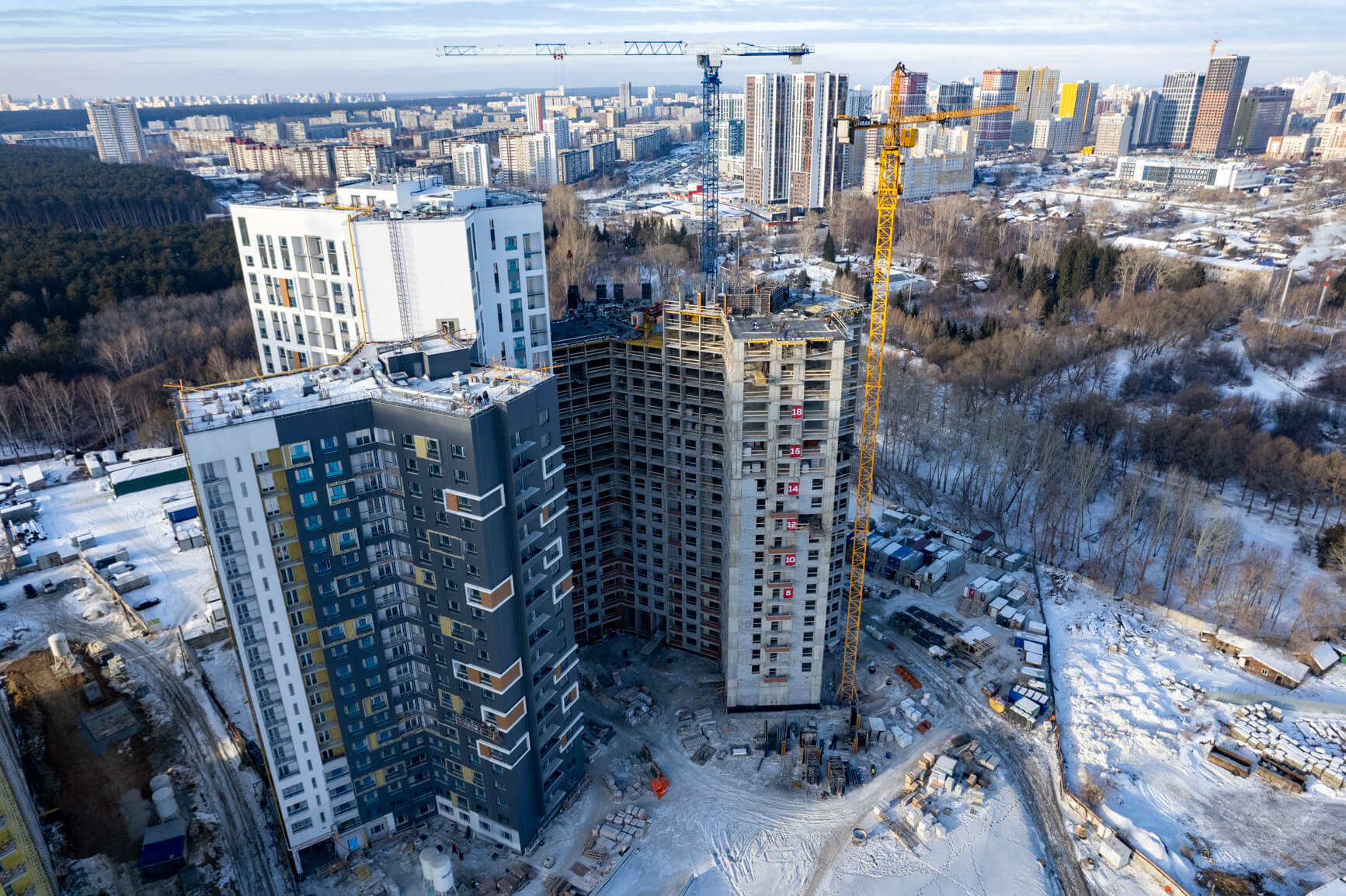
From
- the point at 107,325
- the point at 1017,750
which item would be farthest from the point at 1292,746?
the point at 107,325

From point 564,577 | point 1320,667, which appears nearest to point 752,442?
point 564,577

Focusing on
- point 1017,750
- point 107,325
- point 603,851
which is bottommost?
point 1017,750

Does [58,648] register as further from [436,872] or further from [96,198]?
[96,198]

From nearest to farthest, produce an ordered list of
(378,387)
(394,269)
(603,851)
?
(378,387) < (394,269) < (603,851)

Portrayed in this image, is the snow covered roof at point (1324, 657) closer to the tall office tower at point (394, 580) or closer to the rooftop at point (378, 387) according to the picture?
the tall office tower at point (394, 580)

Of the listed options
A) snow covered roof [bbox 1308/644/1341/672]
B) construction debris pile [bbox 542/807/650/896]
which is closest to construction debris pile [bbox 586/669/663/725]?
construction debris pile [bbox 542/807/650/896]

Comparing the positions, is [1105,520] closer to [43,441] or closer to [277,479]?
[277,479]

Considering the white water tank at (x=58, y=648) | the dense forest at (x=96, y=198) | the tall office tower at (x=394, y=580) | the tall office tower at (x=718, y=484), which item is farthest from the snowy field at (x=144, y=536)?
the dense forest at (x=96, y=198)

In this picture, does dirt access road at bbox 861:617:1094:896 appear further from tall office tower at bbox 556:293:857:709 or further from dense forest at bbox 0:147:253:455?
dense forest at bbox 0:147:253:455
